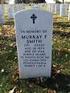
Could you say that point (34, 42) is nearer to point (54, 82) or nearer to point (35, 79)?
point (35, 79)

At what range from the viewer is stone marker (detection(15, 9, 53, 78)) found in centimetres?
591

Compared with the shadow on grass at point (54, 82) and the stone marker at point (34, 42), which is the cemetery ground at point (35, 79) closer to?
the shadow on grass at point (54, 82)

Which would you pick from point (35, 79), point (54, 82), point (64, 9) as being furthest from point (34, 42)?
point (64, 9)

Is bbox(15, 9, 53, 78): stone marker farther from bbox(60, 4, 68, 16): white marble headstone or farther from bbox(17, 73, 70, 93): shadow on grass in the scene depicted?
bbox(60, 4, 68, 16): white marble headstone

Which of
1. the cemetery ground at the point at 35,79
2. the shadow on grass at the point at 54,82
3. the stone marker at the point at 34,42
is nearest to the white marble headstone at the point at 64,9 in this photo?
the cemetery ground at the point at 35,79

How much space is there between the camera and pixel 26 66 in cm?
638

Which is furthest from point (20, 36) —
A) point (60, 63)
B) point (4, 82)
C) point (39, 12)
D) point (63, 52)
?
point (63, 52)

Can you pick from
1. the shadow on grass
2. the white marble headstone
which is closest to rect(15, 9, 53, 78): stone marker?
the shadow on grass

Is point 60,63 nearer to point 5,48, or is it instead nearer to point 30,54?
point 30,54

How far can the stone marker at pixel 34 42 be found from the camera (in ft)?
19.4

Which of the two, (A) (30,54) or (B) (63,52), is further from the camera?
(B) (63,52)

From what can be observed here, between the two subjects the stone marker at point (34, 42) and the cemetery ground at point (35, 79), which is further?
the cemetery ground at point (35, 79)

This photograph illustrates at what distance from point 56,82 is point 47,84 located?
218 millimetres

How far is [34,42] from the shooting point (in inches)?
244
